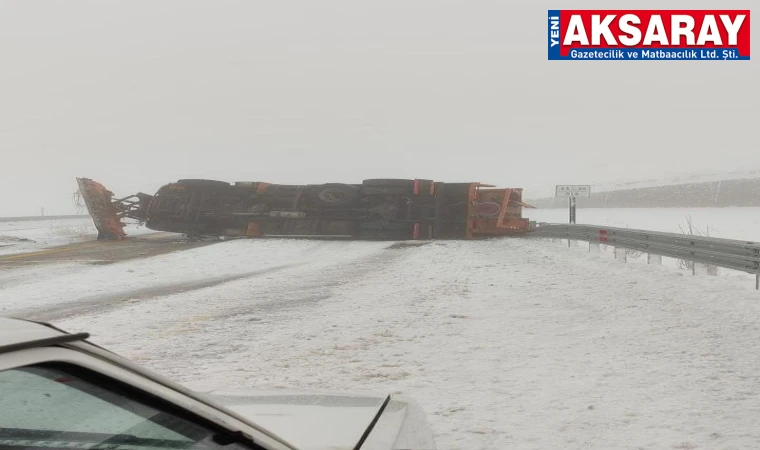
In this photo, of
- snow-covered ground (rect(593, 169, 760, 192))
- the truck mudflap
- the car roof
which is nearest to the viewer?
the car roof

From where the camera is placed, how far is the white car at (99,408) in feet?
3.84

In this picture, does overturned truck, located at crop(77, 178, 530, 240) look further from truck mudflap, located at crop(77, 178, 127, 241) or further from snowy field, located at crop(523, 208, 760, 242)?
snowy field, located at crop(523, 208, 760, 242)

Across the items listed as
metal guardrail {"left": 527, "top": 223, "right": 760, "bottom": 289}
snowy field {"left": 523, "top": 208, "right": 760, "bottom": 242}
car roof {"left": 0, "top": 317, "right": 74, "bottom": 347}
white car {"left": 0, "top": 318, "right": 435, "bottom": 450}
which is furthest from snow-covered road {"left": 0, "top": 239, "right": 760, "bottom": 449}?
snowy field {"left": 523, "top": 208, "right": 760, "bottom": 242}

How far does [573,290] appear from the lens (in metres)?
10.1

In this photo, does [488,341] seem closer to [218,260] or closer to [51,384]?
[51,384]

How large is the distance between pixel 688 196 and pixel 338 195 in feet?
209

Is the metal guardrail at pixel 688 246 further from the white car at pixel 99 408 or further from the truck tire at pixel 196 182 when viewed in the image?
the truck tire at pixel 196 182

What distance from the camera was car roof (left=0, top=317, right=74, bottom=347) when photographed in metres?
1.08

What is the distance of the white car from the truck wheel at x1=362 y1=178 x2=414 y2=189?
69.9ft

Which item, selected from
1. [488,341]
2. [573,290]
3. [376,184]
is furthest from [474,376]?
[376,184]

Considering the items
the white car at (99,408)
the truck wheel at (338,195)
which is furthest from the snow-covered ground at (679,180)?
the white car at (99,408)

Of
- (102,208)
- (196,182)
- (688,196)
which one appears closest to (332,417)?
(196,182)

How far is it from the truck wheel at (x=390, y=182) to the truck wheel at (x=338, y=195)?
634mm

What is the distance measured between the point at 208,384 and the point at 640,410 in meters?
3.38
